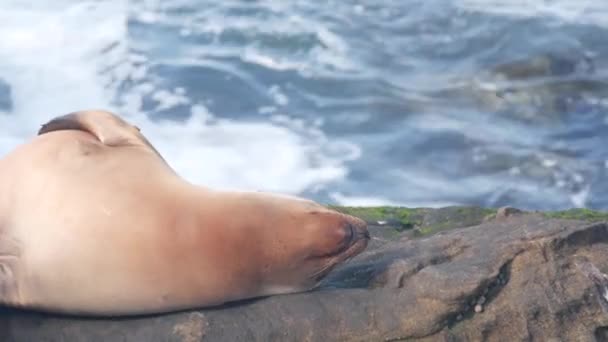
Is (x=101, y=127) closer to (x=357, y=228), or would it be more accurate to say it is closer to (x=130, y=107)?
(x=357, y=228)

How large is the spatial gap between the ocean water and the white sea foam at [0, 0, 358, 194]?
0.02 metres

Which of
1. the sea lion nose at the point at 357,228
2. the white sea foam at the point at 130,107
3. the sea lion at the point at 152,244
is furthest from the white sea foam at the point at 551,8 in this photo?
the sea lion at the point at 152,244

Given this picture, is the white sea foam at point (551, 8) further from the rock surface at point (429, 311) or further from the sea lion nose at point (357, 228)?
the sea lion nose at point (357, 228)

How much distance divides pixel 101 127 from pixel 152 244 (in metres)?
0.78

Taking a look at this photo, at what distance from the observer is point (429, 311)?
400 centimetres

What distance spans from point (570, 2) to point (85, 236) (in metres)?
11.4

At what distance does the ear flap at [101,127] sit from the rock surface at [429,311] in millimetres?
810

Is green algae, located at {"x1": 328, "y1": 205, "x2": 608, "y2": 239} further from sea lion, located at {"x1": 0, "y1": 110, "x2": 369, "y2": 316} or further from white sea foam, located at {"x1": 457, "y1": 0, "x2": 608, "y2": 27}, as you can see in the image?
white sea foam, located at {"x1": 457, "y1": 0, "x2": 608, "y2": 27}

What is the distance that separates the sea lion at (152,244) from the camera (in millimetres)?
3938

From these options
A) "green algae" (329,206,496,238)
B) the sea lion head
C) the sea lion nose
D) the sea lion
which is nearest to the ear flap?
the sea lion

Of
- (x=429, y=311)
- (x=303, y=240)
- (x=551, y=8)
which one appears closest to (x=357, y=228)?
(x=303, y=240)

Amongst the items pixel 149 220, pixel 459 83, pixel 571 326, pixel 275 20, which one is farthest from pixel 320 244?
pixel 275 20

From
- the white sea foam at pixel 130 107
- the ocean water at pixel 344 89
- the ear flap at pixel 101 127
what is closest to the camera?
the ear flap at pixel 101 127

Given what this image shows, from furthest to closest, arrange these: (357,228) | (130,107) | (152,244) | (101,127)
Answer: (130,107) < (101,127) < (357,228) < (152,244)
